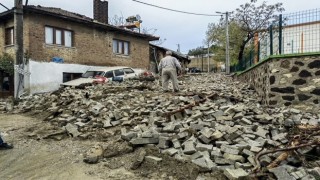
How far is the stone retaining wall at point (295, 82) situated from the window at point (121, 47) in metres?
17.4

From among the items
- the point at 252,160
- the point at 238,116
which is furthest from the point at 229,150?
the point at 238,116

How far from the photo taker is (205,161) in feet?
18.8

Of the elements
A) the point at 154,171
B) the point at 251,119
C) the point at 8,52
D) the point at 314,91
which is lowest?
the point at 154,171

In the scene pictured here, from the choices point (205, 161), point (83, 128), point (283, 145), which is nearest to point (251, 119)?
point (283, 145)

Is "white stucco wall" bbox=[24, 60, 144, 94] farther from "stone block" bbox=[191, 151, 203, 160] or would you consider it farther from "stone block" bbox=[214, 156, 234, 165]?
"stone block" bbox=[214, 156, 234, 165]

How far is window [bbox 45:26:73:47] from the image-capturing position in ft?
69.1

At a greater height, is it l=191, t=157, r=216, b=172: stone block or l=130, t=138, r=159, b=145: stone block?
l=130, t=138, r=159, b=145: stone block

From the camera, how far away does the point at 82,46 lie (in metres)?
23.3

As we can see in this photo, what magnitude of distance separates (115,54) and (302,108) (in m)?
Result: 18.2

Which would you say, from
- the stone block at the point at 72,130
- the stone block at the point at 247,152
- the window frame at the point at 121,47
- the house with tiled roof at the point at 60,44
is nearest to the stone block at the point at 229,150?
the stone block at the point at 247,152

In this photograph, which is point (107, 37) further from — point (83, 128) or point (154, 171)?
Result: point (154, 171)

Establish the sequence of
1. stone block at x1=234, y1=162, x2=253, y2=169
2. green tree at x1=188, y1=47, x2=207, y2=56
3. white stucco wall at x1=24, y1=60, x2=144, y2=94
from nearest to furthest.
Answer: stone block at x1=234, y1=162, x2=253, y2=169 → white stucco wall at x1=24, y1=60, x2=144, y2=94 → green tree at x1=188, y1=47, x2=207, y2=56

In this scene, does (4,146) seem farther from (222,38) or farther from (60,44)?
(222,38)

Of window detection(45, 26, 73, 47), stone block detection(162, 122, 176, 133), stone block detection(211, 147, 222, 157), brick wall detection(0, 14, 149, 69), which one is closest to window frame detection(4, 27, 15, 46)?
brick wall detection(0, 14, 149, 69)
